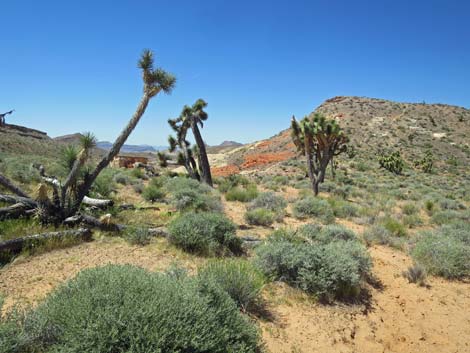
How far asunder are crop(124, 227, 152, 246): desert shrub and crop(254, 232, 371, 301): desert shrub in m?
2.70

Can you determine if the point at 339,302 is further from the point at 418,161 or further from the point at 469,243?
the point at 418,161

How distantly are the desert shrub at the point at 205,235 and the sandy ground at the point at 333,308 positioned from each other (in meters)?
0.34

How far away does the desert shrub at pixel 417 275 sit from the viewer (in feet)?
21.5

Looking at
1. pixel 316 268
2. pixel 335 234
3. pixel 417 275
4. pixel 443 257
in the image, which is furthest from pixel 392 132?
pixel 316 268

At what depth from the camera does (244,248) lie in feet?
24.8

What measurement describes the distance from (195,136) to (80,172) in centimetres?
896

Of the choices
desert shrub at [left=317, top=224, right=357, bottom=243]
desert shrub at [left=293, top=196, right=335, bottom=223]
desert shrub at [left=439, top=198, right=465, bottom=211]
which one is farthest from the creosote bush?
desert shrub at [left=439, top=198, right=465, bottom=211]

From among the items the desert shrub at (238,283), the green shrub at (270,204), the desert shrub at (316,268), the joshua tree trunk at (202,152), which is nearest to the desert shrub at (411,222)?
the green shrub at (270,204)

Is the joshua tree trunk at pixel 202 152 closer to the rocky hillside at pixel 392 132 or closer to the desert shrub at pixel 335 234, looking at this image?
the desert shrub at pixel 335 234

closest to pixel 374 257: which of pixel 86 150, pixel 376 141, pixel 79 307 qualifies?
pixel 79 307

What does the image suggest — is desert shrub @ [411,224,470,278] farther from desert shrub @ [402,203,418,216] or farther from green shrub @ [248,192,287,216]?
desert shrub @ [402,203,418,216]

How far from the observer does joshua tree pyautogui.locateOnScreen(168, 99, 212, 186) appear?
1705 cm

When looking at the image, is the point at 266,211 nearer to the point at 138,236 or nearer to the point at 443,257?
the point at 138,236

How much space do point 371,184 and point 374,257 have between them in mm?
18050
